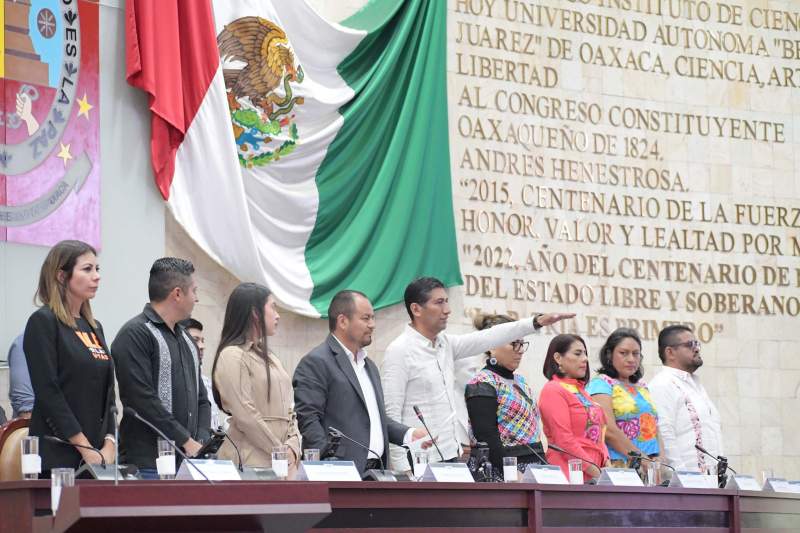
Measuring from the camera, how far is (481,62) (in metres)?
9.06

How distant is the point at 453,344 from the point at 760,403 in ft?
12.6

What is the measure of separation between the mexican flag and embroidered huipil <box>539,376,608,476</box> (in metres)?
1.83

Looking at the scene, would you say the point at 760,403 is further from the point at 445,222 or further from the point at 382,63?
the point at 382,63

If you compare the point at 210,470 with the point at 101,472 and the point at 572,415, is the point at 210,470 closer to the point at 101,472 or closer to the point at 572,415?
the point at 101,472

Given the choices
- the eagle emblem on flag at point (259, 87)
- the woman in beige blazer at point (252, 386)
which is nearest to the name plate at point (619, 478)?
the woman in beige blazer at point (252, 386)

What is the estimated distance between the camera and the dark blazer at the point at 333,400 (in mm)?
5688

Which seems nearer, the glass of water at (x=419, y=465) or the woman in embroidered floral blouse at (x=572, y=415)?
the glass of water at (x=419, y=465)

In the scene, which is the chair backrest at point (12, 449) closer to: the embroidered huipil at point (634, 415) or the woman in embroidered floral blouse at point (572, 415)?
the woman in embroidered floral blouse at point (572, 415)

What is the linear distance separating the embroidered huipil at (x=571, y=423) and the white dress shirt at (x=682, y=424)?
63 cm

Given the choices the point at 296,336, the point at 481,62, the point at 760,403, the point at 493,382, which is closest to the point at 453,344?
the point at 493,382

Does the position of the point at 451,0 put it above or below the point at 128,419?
above

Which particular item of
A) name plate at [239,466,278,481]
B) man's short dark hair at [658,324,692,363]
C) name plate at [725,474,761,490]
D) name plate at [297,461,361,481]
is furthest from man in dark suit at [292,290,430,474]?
man's short dark hair at [658,324,692,363]

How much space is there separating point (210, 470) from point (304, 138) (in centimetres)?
409

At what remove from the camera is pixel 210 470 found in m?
4.32
